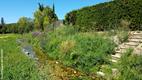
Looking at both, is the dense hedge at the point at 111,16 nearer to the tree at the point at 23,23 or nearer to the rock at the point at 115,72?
the rock at the point at 115,72

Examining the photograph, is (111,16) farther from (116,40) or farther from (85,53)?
(85,53)

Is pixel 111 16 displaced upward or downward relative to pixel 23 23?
upward

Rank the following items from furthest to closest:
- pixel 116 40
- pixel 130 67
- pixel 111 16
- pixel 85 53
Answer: pixel 111 16, pixel 116 40, pixel 85 53, pixel 130 67

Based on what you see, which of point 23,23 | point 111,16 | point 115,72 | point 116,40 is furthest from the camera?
point 23,23

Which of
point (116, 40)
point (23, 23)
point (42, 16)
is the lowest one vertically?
point (116, 40)

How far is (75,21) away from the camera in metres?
30.4

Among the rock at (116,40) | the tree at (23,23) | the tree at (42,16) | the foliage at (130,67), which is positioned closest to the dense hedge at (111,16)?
the rock at (116,40)

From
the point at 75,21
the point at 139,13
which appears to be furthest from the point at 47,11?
the point at 139,13

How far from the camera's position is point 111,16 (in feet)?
68.6

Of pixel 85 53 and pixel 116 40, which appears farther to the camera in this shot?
pixel 116 40

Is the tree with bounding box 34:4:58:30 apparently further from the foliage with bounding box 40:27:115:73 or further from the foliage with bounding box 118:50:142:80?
the foliage with bounding box 118:50:142:80

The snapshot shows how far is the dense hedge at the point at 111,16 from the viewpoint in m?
18.0

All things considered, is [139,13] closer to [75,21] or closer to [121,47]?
[121,47]

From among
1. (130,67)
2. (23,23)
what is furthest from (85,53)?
(23,23)
